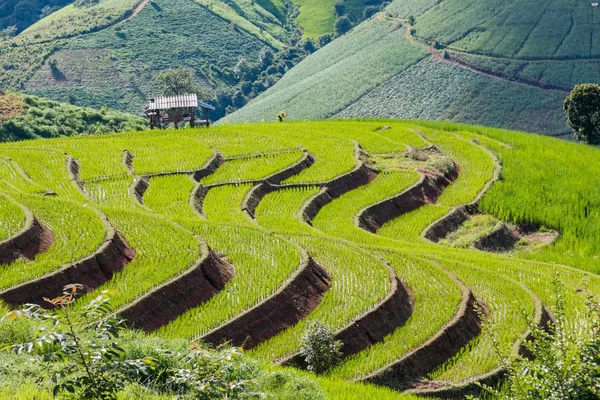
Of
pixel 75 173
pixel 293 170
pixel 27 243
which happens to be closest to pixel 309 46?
pixel 293 170

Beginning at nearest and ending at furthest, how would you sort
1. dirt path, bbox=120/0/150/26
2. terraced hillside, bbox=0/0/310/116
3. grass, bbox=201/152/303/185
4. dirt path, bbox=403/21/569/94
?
grass, bbox=201/152/303/185
dirt path, bbox=403/21/569/94
terraced hillside, bbox=0/0/310/116
dirt path, bbox=120/0/150/26

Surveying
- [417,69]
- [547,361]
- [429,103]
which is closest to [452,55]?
[417,69]

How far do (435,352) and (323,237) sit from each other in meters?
9.70

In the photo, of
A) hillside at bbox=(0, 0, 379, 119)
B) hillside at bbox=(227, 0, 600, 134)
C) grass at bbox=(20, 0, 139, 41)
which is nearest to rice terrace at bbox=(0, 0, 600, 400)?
hillside at bbox=(227, 0, 600, 134)

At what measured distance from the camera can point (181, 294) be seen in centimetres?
2356

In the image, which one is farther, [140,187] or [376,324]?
[140,187]

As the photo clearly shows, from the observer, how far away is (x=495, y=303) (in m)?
26.2

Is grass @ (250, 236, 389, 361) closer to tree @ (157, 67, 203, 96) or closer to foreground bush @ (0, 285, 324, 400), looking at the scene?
foreground bush @ (0, 285, 324, 400)

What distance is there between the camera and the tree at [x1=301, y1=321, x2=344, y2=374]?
2053 cm

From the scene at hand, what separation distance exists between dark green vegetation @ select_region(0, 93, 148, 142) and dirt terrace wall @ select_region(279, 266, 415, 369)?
34.8m

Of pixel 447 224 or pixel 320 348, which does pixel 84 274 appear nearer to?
pixel 320 348

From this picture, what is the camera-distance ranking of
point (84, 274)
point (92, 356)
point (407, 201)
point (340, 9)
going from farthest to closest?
1. point (340, 9)
2. point (407, 201)
3. point (84, 274)
4. point (92, 356)

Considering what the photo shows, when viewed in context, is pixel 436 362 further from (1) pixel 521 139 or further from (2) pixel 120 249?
(1) pixel 521 139

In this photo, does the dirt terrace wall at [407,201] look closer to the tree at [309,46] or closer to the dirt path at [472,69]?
the dirt path at [472,69]
